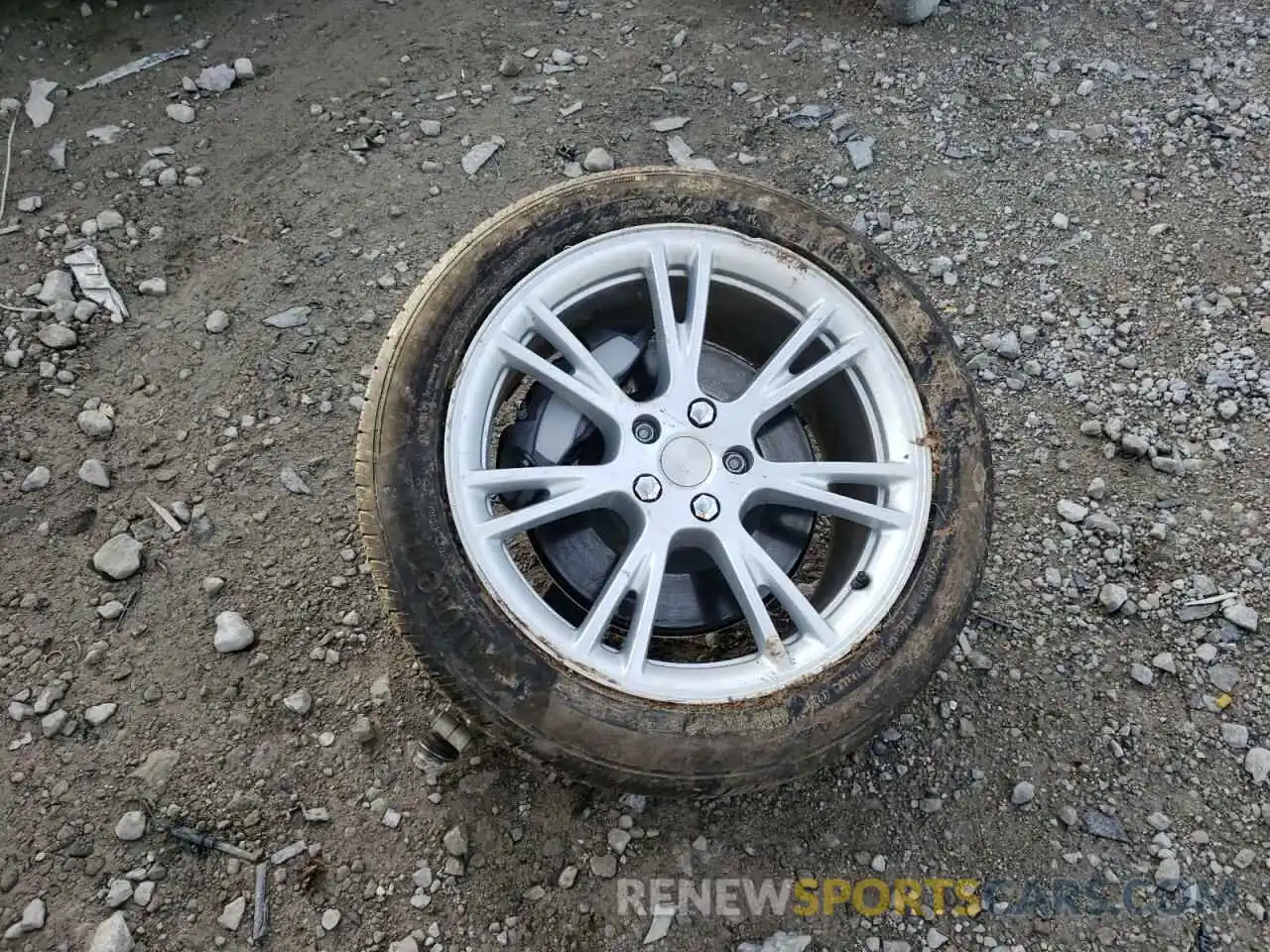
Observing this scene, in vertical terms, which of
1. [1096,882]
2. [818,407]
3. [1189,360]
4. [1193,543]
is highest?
[818,407]

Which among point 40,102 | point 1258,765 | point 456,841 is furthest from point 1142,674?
point 40,102

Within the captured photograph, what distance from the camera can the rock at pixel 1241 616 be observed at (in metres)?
3.11

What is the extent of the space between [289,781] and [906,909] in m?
1.81

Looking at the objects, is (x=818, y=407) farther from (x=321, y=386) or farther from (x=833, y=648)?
(x=321, y=386)

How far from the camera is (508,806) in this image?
2.74m

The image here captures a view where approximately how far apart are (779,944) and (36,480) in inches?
109

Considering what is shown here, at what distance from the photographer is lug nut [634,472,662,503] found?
8.18ft

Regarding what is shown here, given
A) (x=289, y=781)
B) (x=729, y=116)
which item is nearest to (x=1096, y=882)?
(x=289, y=781)

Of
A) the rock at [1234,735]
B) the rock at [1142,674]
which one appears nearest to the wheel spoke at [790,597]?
the rock at [1142,674]

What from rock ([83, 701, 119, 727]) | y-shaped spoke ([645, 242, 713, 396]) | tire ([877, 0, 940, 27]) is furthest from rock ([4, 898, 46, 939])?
tire ([877, 0, 940, 27])

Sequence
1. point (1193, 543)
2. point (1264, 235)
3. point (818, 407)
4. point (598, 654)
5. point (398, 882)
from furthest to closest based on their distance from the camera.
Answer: point (1264, 235) < point (1193, 543) < point (818, 407) < point (398, 882) < point (598, 654)

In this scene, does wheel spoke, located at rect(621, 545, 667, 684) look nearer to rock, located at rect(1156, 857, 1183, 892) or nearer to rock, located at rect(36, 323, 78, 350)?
rock, located at rect(1156, 857, 1183, 892)

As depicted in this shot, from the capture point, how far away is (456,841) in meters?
2.68

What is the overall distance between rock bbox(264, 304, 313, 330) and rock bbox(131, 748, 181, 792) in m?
1.52
